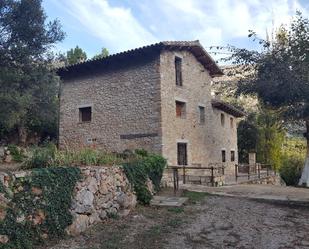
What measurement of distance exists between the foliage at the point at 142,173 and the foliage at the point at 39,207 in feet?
7.74

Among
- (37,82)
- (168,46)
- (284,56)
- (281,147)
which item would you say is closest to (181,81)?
(168,46)

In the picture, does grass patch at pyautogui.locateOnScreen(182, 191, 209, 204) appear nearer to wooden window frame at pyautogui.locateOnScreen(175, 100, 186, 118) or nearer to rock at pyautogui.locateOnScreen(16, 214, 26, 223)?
rock at pyautogui.locateOnScreen(16, 214, 26, 223)

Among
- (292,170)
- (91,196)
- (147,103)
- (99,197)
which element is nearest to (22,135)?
(147,103)

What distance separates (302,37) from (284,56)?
1.31 metres

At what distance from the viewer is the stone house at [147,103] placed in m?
17.1

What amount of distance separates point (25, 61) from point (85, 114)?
8.58 metres

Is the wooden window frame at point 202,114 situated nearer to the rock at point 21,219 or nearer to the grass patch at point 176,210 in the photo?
the grass patch at point 176,210

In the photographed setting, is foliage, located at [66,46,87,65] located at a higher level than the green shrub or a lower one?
higher

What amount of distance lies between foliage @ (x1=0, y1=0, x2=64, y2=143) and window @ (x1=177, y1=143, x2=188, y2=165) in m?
7.69

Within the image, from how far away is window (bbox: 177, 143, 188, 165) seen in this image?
18172 millimetres

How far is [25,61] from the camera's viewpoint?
37.0 feet

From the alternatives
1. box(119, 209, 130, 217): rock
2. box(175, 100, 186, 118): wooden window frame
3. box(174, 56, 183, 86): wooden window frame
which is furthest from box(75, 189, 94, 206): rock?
box(174, 56, 183, 86): wooden window frame

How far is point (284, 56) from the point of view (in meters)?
14.2

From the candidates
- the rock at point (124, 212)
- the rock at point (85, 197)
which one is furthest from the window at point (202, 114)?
the rock at point (85, 197)
